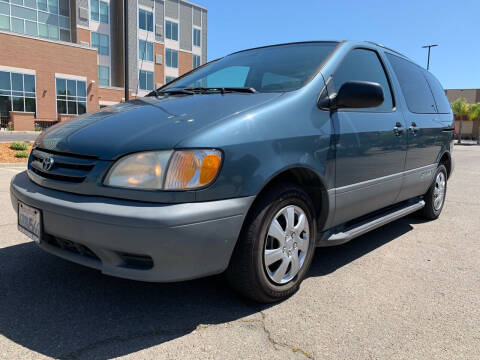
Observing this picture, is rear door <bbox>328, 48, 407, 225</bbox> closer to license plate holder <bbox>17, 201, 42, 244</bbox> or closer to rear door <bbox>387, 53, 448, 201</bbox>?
rear door <bbox>387, 53, 448, 201</bbox>

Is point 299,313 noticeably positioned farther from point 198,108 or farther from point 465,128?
point 465,128

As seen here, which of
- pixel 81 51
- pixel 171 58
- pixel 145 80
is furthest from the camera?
pixel 171 58

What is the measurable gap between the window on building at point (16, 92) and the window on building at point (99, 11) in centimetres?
1052

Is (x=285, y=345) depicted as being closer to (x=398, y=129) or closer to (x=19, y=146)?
(x=398, y=129)

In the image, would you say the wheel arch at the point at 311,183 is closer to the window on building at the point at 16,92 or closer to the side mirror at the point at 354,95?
the side mirror at the point at 354,95

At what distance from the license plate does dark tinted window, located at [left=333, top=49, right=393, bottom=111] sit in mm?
2109

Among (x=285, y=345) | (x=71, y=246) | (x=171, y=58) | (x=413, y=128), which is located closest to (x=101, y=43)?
(x=171, y=58)

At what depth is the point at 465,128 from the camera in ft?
175

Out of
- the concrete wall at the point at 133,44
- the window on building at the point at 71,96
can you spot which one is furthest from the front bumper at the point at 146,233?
the concrete wall at the point at 133,44

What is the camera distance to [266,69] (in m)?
3.25

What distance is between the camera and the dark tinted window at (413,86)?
3930 millimetres

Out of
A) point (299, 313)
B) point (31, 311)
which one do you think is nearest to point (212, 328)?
point (299, 313)

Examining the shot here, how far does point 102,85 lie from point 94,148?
3833 centimetres

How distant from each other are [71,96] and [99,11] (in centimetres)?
1004
